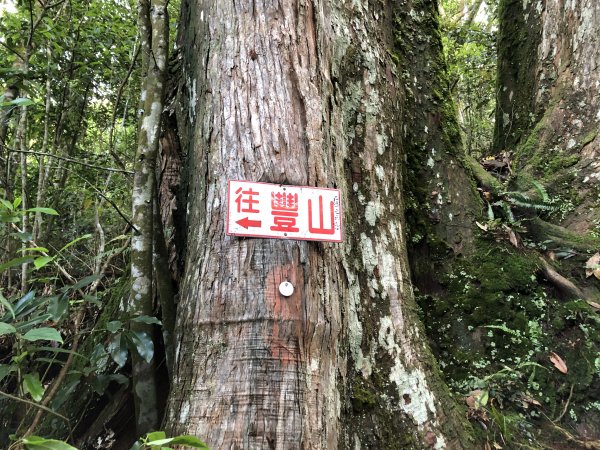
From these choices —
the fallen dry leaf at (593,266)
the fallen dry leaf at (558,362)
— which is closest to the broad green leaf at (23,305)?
the fallen dry leaf at (558,362)

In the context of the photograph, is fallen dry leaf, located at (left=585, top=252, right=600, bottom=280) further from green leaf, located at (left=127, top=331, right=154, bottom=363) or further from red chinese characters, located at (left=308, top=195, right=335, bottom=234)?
green leaf, located at (left=127, top=331, right=154, bottom=363)

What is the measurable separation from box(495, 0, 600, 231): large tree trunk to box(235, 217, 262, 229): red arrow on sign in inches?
93.4

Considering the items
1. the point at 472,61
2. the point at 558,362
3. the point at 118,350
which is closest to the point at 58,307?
the point at 118,350

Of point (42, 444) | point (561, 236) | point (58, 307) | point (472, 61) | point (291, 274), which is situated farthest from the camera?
point (472, 61)

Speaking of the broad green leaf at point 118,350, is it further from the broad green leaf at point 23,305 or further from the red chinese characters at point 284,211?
the red chinese characters at point 284,211

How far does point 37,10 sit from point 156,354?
155 inches

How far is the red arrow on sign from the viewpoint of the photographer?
157 centimetres

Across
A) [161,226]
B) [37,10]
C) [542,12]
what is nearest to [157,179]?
[161,226]

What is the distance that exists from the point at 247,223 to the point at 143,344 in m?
0.85

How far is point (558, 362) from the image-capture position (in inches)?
96.0

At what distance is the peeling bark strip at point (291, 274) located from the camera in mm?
1483

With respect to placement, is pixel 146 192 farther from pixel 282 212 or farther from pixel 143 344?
pixel 282 212

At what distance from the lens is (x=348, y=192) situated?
7.75ft

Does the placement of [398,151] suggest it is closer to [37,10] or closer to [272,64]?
[272,64]
